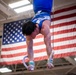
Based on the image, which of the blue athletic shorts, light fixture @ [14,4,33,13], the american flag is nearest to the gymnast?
the blue athletic shorts

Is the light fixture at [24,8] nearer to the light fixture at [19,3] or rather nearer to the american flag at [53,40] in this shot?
the light fixture at [19,3]

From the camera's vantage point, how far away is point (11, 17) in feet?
25.2

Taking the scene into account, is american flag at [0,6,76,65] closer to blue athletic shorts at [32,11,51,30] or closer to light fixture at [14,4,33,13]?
light fixture at [14,4,33,13]

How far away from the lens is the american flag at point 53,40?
601 centimetres

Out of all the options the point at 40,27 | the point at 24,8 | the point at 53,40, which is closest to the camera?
the point at 40,27

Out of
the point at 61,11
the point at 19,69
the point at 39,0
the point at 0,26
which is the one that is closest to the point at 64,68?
the point at 19,69

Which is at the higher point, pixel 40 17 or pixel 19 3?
pixel 19 3

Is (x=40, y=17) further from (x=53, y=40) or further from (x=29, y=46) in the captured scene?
(x=53, y=40)

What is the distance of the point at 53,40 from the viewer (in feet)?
19.4

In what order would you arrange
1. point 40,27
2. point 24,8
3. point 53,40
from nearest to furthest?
point 40,27 < point 53,40 < point 24,8

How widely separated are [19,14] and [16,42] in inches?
46.5

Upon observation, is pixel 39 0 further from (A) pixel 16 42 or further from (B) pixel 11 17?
(B) pixel 11 17

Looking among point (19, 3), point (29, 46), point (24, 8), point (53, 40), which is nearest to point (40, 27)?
point (29, 46)

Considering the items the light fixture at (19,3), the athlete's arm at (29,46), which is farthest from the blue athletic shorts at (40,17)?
the light fixture at (19,3)
